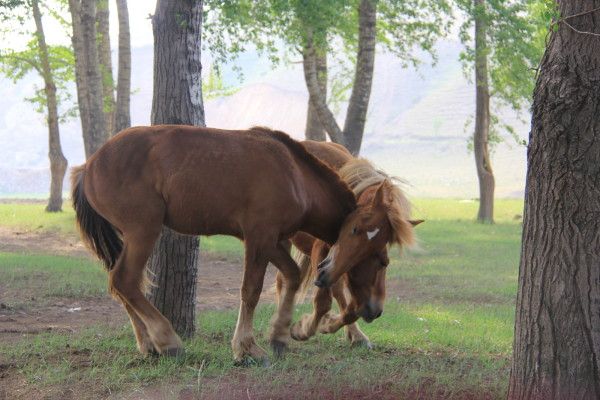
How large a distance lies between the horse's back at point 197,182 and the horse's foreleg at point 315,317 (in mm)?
1087

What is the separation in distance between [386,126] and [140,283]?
6456 inches

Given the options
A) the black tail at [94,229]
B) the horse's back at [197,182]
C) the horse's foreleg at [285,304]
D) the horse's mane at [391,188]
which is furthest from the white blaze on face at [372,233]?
the black tail at [94,229]

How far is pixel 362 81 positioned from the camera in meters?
18.1

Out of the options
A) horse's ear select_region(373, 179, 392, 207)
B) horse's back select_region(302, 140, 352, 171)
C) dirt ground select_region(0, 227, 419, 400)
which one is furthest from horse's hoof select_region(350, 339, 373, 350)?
dirt ground select_region(0, 227, 419, 400)

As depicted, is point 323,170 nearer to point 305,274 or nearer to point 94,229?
point 305,274

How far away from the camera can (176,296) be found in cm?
832

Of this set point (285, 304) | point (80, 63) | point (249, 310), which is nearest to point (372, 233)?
point (285, 304)

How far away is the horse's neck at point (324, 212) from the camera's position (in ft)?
24.7

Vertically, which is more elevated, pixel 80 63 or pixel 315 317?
pixel 80 63

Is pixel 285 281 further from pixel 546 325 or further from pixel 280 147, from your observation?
pixel 546 325

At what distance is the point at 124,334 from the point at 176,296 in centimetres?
71

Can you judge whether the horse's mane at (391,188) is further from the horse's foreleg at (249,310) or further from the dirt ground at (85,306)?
the dirt ground at (85,306)

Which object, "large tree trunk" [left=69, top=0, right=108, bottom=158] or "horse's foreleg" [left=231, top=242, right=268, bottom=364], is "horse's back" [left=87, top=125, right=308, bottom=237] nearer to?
"horse's foreleg" [left=231, top=242, right=268, bottom=364]

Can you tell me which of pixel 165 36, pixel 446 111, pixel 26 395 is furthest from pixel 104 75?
pixel 446 111
